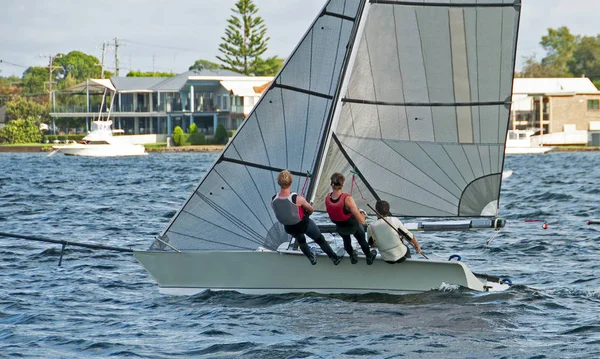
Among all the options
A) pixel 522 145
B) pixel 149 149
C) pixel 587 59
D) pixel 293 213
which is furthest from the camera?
pixel 587 59

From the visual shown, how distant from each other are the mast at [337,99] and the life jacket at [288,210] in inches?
42.6

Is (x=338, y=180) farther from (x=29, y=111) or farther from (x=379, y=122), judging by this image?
(x=29, y=111)

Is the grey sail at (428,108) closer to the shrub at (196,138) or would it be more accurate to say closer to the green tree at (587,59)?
the shrub at (196,138)

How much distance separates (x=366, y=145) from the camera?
12766 millimetres

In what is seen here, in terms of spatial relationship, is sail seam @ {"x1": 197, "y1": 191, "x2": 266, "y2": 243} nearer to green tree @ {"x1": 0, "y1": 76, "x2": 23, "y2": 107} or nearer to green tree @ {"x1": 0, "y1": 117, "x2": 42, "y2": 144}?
green tree @ {"x1": 0, "y1": 117, "x2": 42, "y2": 144}

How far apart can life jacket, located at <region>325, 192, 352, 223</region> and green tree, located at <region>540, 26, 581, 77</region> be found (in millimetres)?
121347

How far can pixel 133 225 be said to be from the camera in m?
22.4

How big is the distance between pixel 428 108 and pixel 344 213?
8.06 ft

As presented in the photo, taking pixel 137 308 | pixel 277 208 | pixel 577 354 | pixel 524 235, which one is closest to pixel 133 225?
pixel 524 235

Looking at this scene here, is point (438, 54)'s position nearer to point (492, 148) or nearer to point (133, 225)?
point (492, 148)

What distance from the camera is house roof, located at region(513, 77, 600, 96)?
3334 inches

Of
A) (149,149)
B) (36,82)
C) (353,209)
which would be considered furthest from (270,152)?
(36,82)

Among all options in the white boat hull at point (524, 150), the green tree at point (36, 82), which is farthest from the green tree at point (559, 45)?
the green tree at point (36, 82)

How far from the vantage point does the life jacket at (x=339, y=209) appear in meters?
11.2
